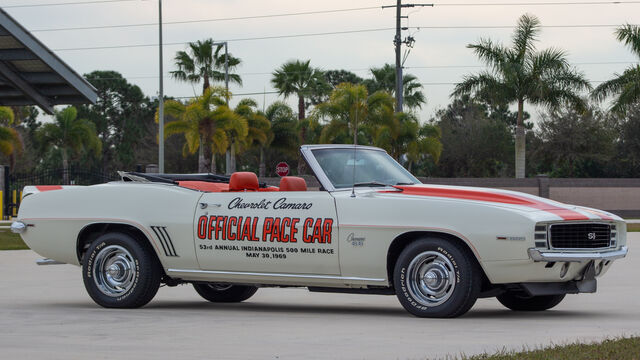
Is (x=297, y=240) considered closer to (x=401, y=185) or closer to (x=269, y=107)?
(x=401, y=185)

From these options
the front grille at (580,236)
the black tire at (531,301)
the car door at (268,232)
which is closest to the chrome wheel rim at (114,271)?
the car door at (268,232)

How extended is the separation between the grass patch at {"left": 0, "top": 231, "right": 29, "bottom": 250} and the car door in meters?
13.9

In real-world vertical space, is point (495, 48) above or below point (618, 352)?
above

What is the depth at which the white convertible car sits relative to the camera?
963cm

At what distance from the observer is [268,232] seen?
10508 millimetres

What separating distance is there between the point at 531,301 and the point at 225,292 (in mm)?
3374

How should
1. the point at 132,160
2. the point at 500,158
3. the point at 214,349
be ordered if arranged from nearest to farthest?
the point at 214,349 → the point at 500,158 → the point at 132,160

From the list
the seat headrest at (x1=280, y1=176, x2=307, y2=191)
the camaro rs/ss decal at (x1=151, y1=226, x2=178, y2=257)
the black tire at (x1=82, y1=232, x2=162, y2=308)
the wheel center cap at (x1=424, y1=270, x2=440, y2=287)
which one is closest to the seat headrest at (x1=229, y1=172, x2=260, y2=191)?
the seat headrest at (x1=280, y1=176, x2=307, y2=191)

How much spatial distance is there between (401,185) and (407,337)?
2.57 metres

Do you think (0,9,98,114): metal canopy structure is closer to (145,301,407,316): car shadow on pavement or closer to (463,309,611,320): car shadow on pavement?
(145,301,407,316): car shadow on pavement

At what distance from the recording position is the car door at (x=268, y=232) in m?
10.2

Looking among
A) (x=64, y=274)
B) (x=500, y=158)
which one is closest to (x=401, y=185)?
(x=64, y=274)

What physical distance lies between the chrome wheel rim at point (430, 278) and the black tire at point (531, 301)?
1.31 metres

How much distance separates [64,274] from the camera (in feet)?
54.4
